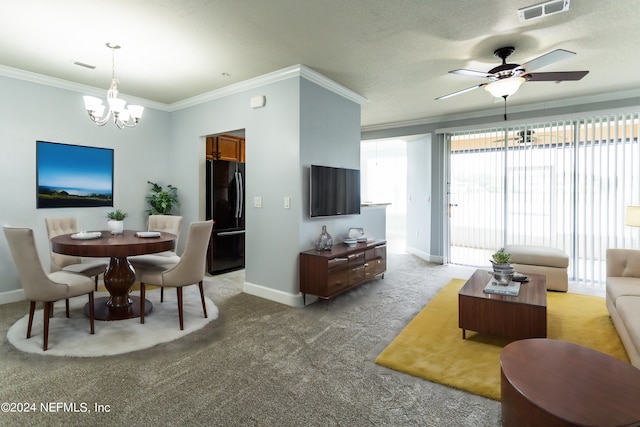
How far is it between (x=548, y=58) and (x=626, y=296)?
2.00m

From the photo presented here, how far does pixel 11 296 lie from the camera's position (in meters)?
3.84

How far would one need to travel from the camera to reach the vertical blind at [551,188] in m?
4.62


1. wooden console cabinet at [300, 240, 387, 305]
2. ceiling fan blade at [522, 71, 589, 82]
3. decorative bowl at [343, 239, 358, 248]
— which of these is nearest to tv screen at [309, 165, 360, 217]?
decorative bowl at [343, 239, 358, 248]

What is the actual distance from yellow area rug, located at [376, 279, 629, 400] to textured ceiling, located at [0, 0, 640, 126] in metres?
2.62

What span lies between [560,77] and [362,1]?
6.10 feet

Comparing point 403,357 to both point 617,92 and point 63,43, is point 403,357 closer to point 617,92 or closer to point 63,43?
point 63,43

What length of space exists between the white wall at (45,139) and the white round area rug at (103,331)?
113 centimetres

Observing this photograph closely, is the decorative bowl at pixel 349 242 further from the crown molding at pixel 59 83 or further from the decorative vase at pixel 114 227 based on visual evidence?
the crown molding at pixel 59 83

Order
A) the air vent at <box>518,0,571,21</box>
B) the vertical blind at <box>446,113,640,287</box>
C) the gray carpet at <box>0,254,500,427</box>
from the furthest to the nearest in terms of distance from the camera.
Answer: the vertical blind at <box>446,113,640,287</box>
the air vent at <box>518,0,571,21</box>
the gray carpet at <box>0,254,500,427</box>

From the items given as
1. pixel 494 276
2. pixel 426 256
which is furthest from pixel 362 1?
pixel 426 256

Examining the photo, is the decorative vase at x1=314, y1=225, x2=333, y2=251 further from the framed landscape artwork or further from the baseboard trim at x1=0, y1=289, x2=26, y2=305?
the baseboard trim at x1=0, y1=289, x2=26, y2=305

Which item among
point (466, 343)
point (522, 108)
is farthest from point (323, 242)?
point (522, 108)

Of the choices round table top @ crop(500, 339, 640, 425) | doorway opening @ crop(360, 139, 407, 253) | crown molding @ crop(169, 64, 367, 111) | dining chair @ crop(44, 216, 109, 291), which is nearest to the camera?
round table top @ crop(500, 339, 640, 425)

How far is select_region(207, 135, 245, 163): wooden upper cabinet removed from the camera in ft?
17.0
